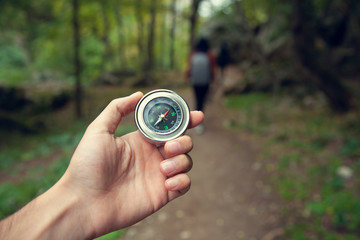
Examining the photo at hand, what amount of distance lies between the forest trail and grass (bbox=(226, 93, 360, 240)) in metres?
0.34

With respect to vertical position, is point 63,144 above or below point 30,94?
A: below

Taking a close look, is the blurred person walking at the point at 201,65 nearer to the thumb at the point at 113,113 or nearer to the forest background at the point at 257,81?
the forest background at the point at 257,81

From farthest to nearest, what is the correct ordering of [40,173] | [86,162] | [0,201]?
[40,173]
[0,201]
[86,162]

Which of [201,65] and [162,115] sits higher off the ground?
[201,65]

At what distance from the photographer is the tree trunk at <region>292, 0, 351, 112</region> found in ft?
21.1

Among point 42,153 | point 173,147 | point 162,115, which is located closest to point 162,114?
point 162,115

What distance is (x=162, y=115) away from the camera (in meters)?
2.11

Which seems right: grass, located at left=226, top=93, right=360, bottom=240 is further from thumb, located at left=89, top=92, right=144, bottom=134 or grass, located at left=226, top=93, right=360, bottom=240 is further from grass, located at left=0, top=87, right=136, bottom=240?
thumb, located at left=89, top=92, right=144, bottom=134

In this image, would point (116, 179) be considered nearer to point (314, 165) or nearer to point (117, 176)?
point (117, 176)

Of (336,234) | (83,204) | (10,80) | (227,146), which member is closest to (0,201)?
(83,204)

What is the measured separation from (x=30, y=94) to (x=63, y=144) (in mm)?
5533

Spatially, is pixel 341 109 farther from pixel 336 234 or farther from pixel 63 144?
pixel 63 144

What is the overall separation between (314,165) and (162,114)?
4566 mm

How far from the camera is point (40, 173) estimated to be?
6969 mm
